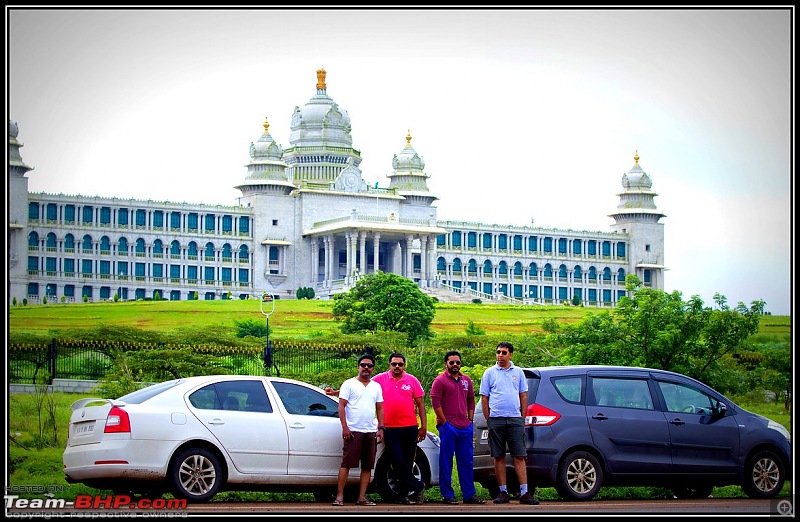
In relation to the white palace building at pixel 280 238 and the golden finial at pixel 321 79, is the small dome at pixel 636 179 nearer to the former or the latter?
the white palace building at pixel 280 238

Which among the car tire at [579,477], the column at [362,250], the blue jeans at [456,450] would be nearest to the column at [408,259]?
the column at [362,250]

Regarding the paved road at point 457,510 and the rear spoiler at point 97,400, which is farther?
the rear spoiler at point 97,400

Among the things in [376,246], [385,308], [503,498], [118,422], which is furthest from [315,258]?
[118,422]

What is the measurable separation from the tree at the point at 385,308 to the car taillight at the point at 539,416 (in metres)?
33.9

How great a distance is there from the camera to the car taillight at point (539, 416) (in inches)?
781

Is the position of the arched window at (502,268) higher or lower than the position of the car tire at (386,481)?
higher

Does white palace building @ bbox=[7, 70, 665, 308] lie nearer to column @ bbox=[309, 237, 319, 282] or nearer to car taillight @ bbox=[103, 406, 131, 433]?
column @ bbox=[309, 237, 319, 282]

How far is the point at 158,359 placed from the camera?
1302 inches

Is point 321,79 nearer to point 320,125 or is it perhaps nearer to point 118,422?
point 320,125

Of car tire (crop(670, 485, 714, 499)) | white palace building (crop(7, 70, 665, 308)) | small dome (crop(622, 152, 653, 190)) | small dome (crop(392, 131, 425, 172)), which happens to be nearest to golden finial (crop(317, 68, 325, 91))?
white palace building (crop(7, 70, 665, 308))

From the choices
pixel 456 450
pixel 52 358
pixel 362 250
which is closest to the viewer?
pixel 456 450

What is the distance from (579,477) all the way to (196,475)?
5.48 m

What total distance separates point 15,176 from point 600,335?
7109 centimetres

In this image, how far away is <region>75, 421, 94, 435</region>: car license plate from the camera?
717 inches
